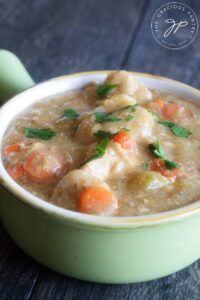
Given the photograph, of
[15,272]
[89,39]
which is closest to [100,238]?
[15,272]

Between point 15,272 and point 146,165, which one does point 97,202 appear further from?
point 15,272

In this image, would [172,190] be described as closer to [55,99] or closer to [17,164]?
[17,164]

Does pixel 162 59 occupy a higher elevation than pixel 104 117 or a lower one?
lower

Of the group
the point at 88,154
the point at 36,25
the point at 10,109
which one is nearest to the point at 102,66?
the point at 36,25

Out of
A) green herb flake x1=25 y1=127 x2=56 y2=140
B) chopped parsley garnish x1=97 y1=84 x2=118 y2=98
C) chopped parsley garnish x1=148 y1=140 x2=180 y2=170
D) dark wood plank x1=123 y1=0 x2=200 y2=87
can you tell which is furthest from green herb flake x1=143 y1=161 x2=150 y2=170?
dark wood plank x1=123 y1=0 x2=200 y2=87

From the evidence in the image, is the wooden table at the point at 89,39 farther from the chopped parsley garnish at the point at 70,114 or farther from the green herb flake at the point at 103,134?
the green herb flake at the point at 103,134

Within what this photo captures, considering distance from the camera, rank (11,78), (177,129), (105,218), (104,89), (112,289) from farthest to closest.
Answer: (11,78) → (104,89) → (177,129) → (112,289) → (105,218)
